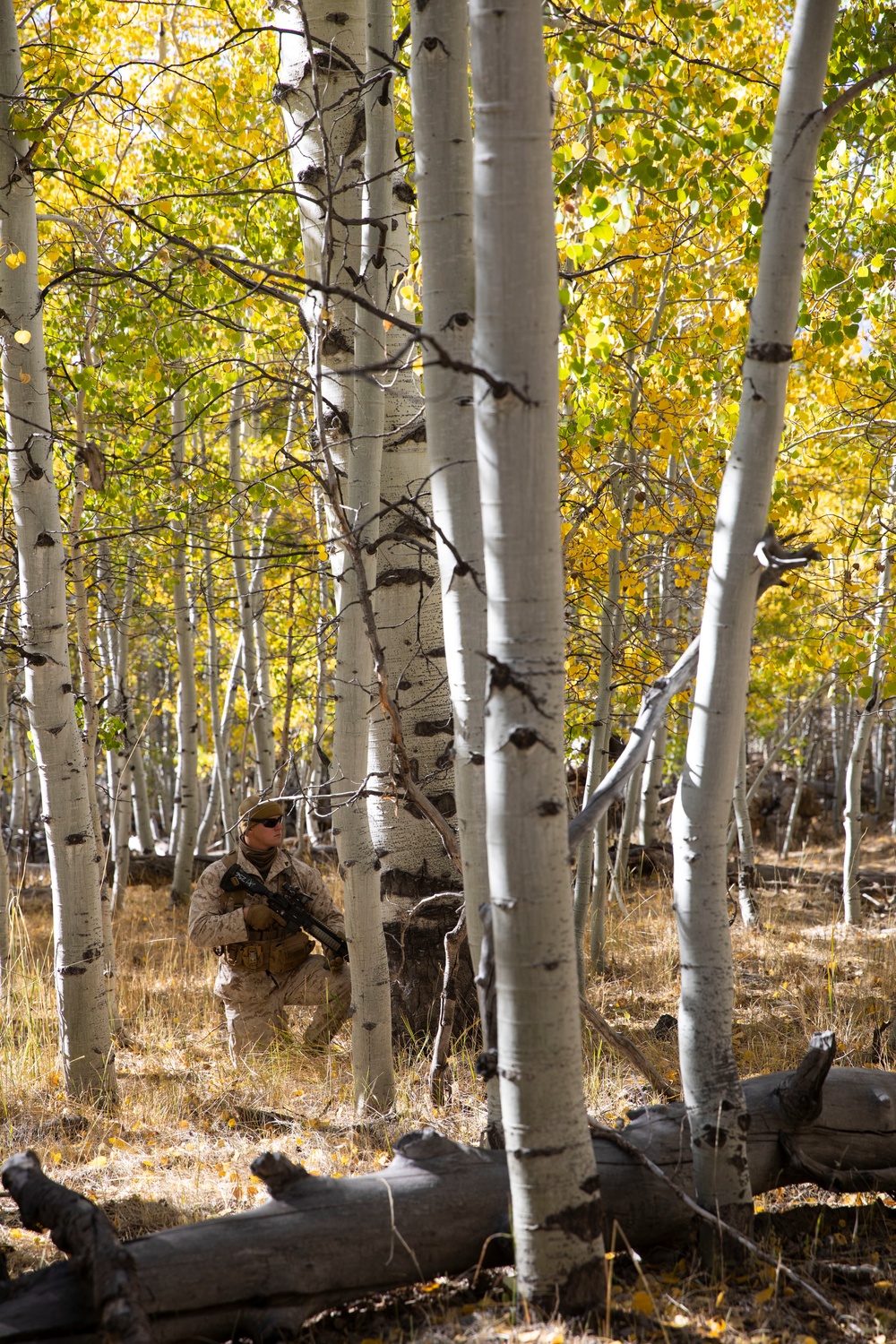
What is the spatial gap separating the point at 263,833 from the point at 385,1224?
9.06 ft

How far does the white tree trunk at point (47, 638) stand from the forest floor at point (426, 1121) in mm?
392

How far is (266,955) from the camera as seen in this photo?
4.84m

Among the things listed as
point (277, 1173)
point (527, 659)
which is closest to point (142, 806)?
point (277, 1173)

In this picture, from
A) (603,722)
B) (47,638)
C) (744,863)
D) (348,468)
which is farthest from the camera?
(744,863)

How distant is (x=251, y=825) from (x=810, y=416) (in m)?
4.40

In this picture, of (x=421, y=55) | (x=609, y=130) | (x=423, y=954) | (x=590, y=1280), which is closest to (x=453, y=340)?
(x=421, y=55)

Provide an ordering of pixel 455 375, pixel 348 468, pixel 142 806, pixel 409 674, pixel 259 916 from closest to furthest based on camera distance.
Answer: pixel 455 375
pixel 348 468
pixel 409 674
pixel 259 916
pixel 142 806

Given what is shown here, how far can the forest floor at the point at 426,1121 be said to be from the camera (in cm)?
208

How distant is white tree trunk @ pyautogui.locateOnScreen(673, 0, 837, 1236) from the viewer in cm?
214

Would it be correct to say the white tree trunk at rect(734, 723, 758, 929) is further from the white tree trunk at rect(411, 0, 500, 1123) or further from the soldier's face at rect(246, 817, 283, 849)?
the white tree trunk at rect(411, 0, 500, 1123)

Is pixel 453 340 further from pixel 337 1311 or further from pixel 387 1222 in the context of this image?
pixel 337 1311

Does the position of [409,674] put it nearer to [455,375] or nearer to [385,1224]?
[455,375]

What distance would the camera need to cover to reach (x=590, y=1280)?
1.96 m

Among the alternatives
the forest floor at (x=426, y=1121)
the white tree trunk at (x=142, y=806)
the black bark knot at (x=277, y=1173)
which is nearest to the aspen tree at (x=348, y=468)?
the forest floor at (x=426, y=1121)
